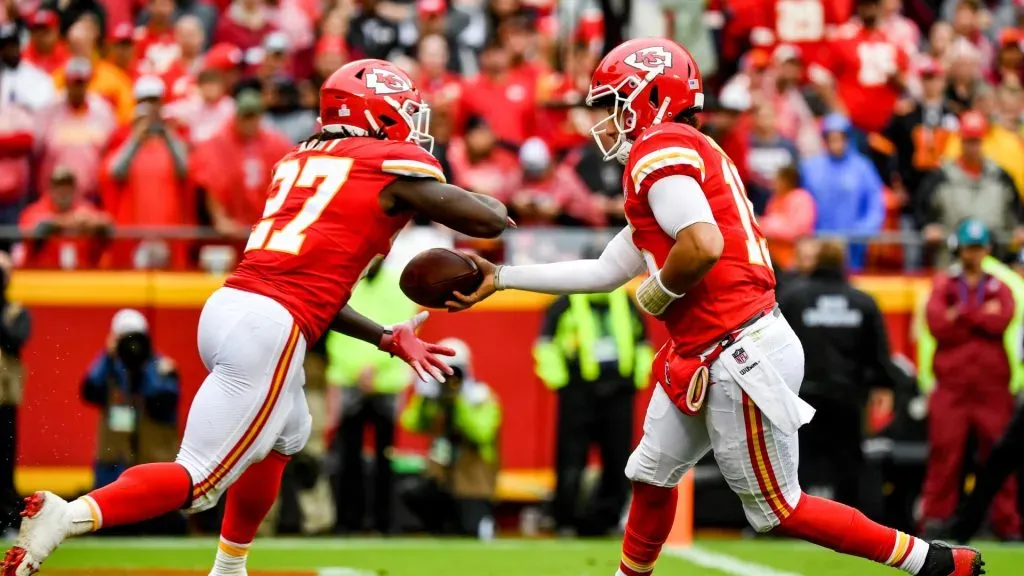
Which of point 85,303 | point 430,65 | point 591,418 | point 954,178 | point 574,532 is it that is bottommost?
point 574,532

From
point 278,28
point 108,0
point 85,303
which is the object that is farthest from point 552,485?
point 108,0

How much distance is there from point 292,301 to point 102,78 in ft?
22.4

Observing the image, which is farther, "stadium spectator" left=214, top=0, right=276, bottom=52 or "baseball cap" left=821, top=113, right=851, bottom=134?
"stadium spectator" left=214, top=0, right=276, bottom=52

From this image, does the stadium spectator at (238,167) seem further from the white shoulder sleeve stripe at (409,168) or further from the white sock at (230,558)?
the white shoulder sleeve stripe at (409,168)

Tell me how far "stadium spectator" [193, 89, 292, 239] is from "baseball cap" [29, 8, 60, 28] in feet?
7.40

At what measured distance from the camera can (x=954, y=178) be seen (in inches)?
459

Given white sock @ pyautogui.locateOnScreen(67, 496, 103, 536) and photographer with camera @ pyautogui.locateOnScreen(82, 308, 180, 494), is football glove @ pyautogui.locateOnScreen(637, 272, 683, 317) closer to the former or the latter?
white sock @ pyautogui.locateOnScreen(67, 496, 103, 536)

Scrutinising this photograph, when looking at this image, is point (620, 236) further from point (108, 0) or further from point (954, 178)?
point (108, 0)

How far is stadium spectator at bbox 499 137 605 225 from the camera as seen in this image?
11164mm

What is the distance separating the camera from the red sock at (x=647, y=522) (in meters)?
5.84

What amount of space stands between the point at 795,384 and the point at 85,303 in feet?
19.2

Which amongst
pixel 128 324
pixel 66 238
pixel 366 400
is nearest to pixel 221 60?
pixel 66 238

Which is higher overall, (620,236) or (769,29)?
(769,29)

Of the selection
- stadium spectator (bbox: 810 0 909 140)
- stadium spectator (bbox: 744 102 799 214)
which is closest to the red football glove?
stadium spectator (bbox: 744 102 799 214)
